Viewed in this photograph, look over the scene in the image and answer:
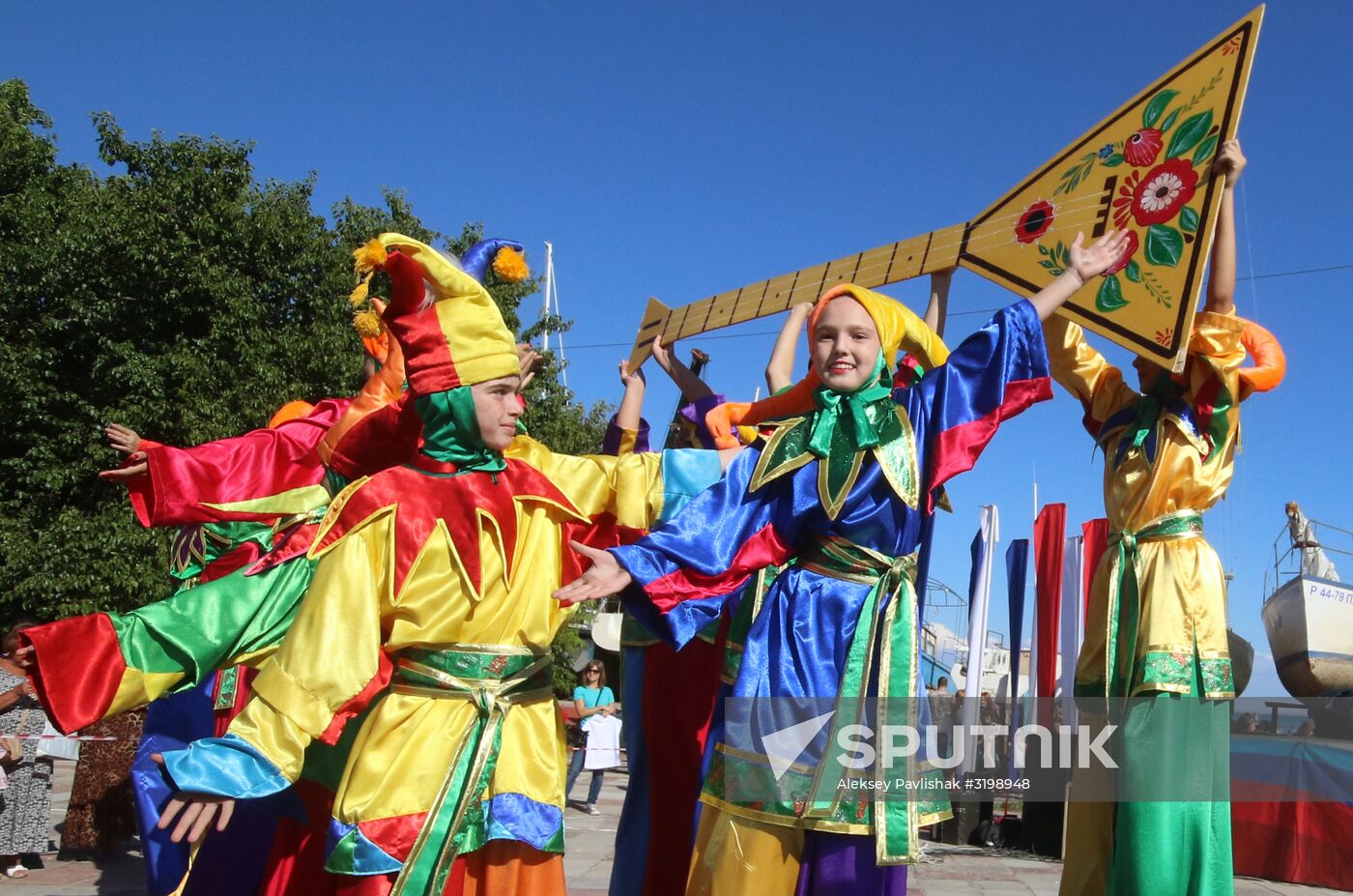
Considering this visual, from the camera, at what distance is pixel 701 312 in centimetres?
479

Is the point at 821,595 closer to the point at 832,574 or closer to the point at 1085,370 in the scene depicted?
the point at 832,574

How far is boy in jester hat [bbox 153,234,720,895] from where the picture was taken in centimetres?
254

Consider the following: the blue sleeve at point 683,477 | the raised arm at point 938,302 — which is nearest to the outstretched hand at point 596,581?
the blue sleeve at point 683,477

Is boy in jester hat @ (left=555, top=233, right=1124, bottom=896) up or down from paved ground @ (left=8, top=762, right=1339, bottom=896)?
up

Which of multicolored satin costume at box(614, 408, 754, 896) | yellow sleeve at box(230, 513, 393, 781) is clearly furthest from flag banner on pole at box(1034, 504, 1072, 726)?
yellow sleeve at box(230, 513, 393, 781)

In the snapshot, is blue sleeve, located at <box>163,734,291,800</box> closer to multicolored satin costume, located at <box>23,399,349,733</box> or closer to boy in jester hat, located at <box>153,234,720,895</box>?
boy in jester hat, located at <box>153,234,720,895</box>

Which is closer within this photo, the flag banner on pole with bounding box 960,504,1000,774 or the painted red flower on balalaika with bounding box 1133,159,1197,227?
the painted red flower on balalaika with bounding box 1133,159,1197,227

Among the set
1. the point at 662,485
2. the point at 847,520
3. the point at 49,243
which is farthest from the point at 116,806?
the point at 49,243

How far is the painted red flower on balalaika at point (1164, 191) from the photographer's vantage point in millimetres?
3311

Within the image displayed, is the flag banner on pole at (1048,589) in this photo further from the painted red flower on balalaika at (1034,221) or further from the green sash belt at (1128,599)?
the painted red flower on balalaika at (1034,221)

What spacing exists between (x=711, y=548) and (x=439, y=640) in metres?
0.70

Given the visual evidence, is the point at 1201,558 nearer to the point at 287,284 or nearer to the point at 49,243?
the point at 287,284

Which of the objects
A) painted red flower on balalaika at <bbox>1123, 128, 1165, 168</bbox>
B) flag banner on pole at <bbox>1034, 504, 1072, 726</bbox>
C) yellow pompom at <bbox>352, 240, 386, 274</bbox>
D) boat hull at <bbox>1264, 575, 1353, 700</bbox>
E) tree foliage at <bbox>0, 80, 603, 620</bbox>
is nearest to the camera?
yellow pompom at <bbox>352, 240, 386, 274</bbox>

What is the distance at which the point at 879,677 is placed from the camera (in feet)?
8.73
